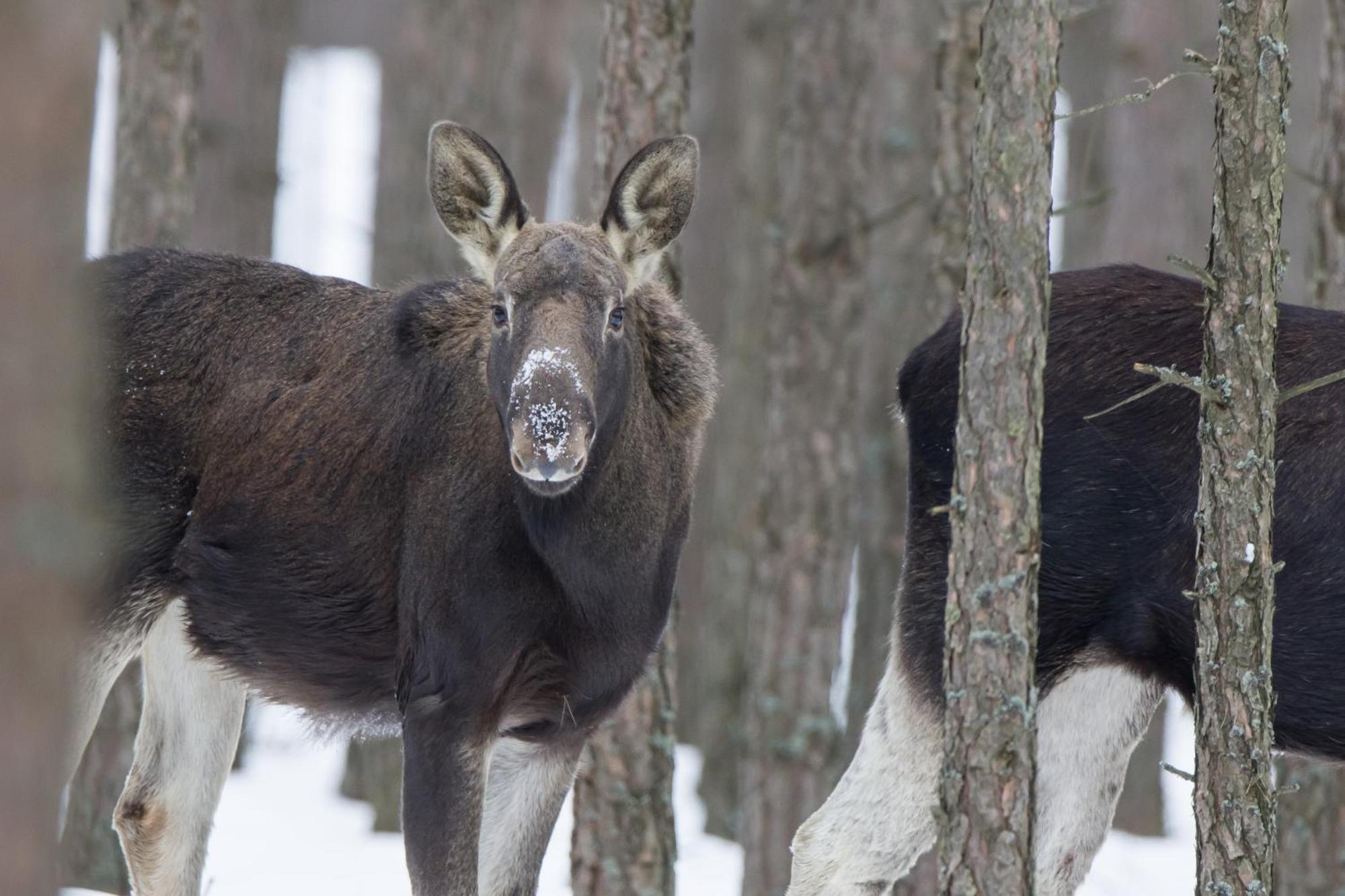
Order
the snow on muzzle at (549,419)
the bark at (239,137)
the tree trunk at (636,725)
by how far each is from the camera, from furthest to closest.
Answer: the bark at (239,137), the tree trunk at (636,725), the snow on muzzle at (549,419)

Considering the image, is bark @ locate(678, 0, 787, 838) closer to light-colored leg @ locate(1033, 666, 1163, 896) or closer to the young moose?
light-colored leg @ locate(1033, 666, 1163, 896)

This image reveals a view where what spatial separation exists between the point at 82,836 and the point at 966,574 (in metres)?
5.22

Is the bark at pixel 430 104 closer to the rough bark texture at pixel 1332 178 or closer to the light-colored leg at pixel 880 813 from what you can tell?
the rough bark texture at pixel 1332 178

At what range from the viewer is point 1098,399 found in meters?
6.13

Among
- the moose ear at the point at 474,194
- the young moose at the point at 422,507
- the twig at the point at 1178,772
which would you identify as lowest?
the twig at the point at 1178,772

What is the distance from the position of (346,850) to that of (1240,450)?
689 cm

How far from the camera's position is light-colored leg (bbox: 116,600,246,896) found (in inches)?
259

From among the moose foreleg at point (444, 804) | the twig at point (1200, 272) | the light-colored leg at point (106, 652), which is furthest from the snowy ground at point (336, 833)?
the twig at point (1200, 272)

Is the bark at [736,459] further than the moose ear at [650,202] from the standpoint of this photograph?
Yes

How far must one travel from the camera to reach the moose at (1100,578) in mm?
5902

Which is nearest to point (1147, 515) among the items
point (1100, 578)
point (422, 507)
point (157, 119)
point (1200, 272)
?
point (1100, 578)

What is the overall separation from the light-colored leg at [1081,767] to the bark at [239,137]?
22.7ft

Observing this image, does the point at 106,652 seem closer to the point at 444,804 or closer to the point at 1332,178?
the point at 444,804

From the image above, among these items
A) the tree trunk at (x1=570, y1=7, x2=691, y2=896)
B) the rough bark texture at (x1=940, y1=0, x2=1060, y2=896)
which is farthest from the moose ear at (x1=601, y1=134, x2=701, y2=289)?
the rough bark texture at (x1=940, y1=0, x2=1060, y2=896)
